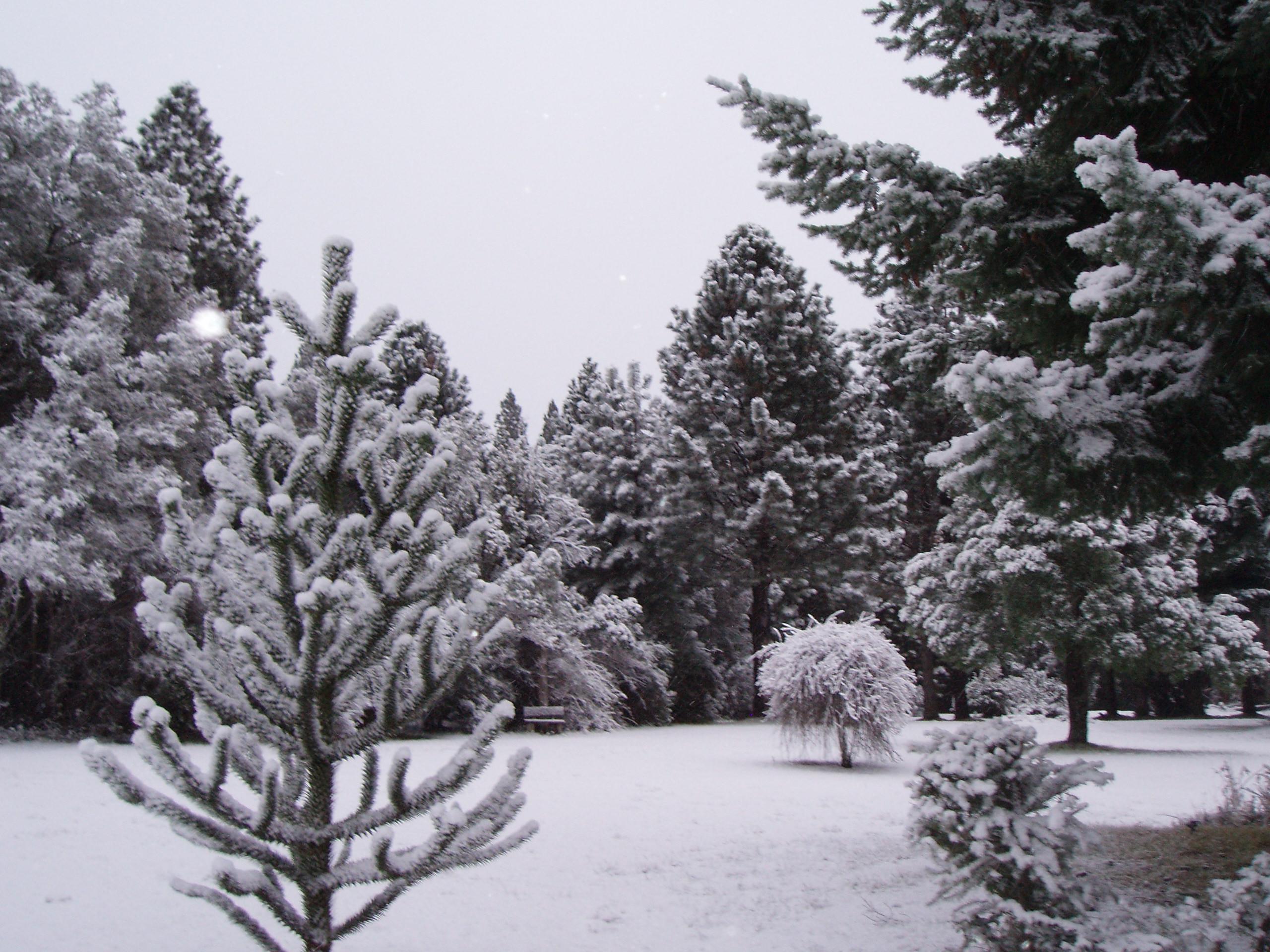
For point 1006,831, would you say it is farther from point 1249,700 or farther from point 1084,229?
point 1249,700

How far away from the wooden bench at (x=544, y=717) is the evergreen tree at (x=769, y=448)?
6688 mm

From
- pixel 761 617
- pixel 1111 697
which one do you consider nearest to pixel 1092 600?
pixel 761 617

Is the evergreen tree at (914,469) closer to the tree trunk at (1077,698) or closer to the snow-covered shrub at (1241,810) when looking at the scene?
the tree trunk at (1077,698)

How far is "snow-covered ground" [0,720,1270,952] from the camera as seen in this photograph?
3.99 metres

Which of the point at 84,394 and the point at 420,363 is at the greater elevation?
the point at 420,363

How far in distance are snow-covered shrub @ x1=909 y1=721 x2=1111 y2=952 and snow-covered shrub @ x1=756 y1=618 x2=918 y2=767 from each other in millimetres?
7211

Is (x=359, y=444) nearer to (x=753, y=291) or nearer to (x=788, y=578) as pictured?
(x=788, y=578)

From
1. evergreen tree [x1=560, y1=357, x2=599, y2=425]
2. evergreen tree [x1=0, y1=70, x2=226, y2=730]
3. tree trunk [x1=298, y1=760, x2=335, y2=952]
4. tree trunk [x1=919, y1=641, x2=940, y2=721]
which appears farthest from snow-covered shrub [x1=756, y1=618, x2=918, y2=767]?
evergreen tree [x1=560, y1=357, x2=599, y2=425]

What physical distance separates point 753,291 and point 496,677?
44.1 ft

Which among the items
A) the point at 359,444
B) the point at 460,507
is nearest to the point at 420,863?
the point at 359,444

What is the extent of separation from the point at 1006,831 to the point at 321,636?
2837 millimetres

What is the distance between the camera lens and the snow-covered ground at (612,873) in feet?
13.1

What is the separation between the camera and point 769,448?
73.6ft

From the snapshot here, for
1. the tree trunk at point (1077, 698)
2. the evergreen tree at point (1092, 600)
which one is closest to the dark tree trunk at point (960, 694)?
the tree trunk at point (1077, 698)
